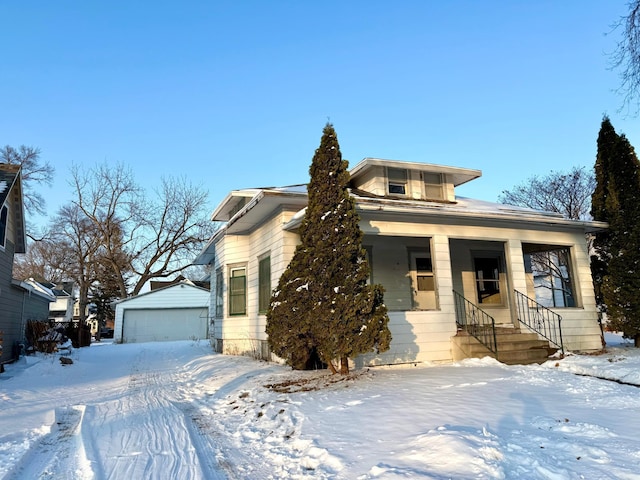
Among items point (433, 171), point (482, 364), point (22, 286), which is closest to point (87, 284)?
point (22, 286)

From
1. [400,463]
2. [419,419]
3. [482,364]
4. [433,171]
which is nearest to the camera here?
[400,463]

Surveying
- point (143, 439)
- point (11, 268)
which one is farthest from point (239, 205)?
point (143, 439)

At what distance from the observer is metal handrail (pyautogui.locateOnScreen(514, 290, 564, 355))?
10.9 meters

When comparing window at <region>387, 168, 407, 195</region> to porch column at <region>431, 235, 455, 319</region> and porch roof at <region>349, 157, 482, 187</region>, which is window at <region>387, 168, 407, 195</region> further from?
porch column at <region>431, 235, 455, 319</region>

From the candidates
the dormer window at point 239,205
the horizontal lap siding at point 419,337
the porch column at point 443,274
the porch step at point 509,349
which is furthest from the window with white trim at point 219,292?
the porch step at point 509,349

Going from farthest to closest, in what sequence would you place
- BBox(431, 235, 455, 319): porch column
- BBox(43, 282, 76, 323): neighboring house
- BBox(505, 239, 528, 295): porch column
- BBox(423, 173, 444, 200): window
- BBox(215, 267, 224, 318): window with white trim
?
1. BBox(43, 282, 76, 323): neighboring house
2. BBox(215, 267, 224, 318): window with white trim
3. BBox(423, 173, 444, 200): window
4. BBox(505, 239, 528, 295): porch column
5. BBox(431, 235, 455, 319): porch column

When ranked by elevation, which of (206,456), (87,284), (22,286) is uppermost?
(87,284)

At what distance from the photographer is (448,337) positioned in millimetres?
9969

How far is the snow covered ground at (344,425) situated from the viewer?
3.75 m

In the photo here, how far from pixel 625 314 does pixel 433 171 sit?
6071mm

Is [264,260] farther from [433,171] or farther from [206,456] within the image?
[206,456]

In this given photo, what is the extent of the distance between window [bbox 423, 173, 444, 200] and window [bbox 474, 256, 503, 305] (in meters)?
2.26

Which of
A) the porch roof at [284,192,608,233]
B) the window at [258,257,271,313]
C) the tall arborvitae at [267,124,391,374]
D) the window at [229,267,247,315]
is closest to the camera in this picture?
the tall arborvitae at [267,124,391,374]

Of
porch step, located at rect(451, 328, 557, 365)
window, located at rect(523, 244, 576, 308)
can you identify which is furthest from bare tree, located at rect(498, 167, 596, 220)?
porch step, located at rect(451, 328, 557, 365)
